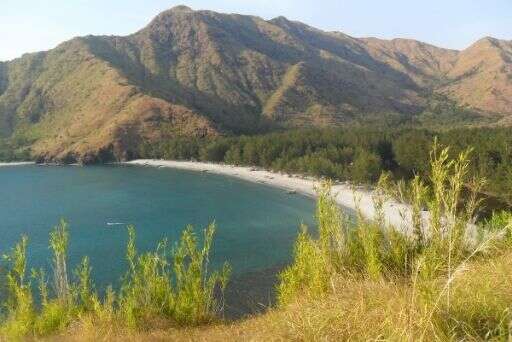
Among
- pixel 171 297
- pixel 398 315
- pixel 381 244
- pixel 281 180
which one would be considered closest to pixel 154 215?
pixel 281 180

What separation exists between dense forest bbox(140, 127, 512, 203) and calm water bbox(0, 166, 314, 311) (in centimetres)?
1579

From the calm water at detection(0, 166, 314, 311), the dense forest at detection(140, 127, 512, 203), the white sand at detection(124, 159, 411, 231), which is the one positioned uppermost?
the dense forest at detection(140, 127, 512, 203)

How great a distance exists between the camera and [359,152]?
127250 millimetres

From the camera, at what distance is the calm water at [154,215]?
5991 centimetres

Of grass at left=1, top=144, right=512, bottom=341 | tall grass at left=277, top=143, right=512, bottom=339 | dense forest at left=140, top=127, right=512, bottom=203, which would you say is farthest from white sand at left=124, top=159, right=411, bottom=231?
tall grass at left=277, top=143, right=512, bottom=339

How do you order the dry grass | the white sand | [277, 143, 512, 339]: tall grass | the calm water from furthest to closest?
1. the white sand
2. the calm water
3. [277, 143, 512, 339]: tall grass
4. the dry grass

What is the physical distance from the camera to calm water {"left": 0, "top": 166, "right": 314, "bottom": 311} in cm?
5991

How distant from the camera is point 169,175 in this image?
153500 mm

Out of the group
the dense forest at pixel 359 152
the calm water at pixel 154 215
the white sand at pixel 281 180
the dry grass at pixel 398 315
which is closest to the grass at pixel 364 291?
the dry grass at pixel 398 315

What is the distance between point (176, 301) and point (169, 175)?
137 meters

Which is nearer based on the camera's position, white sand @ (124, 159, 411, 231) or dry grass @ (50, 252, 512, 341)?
dry grass @ (50, 252, 512, 341)

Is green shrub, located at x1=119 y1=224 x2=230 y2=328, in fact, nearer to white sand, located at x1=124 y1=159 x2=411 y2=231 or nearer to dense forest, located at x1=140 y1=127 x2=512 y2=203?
white sand, located at x1=124 y1=159 x2=411 y2=231

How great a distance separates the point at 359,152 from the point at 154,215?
196 feet

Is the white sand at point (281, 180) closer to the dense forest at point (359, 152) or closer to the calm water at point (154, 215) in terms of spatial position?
the dense forest at point (359, 152)
